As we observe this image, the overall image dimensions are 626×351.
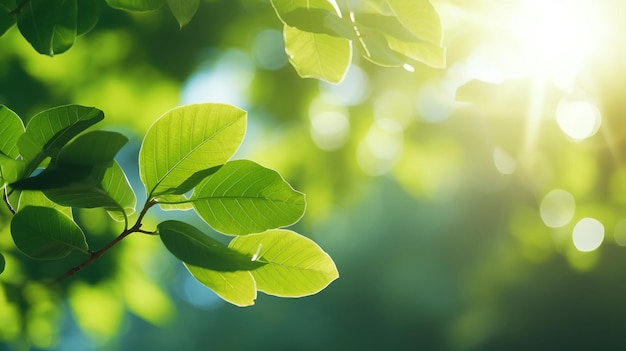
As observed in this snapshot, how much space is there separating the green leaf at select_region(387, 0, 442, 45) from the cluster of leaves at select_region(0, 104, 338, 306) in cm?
20

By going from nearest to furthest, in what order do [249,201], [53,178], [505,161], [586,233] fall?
[53,178], [249,201], [505,161], [586,233]

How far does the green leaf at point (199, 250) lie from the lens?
0.52 metres

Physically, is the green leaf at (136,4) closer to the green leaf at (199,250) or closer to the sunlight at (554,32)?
the green leaf at (199,250)

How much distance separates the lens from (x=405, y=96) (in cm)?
389

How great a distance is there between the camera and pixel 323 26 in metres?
0.61

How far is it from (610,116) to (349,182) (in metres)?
2.49

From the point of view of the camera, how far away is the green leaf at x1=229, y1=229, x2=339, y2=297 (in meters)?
0.60

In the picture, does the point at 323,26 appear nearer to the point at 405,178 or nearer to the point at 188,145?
the point at 188,145

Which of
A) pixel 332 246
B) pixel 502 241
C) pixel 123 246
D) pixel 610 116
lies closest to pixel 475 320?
pixel 502 241

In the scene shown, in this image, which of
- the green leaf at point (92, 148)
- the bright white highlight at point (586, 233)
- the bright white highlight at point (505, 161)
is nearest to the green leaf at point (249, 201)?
the green leaf at point (92, 148)

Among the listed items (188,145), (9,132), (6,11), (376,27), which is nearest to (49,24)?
(6,11)

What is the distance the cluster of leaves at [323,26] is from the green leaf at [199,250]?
0.75ft

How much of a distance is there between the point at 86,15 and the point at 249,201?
313 mm

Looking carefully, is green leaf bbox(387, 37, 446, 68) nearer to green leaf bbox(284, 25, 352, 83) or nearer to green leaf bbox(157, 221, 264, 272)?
green leaf bbox(284, 25, 352, 83)
